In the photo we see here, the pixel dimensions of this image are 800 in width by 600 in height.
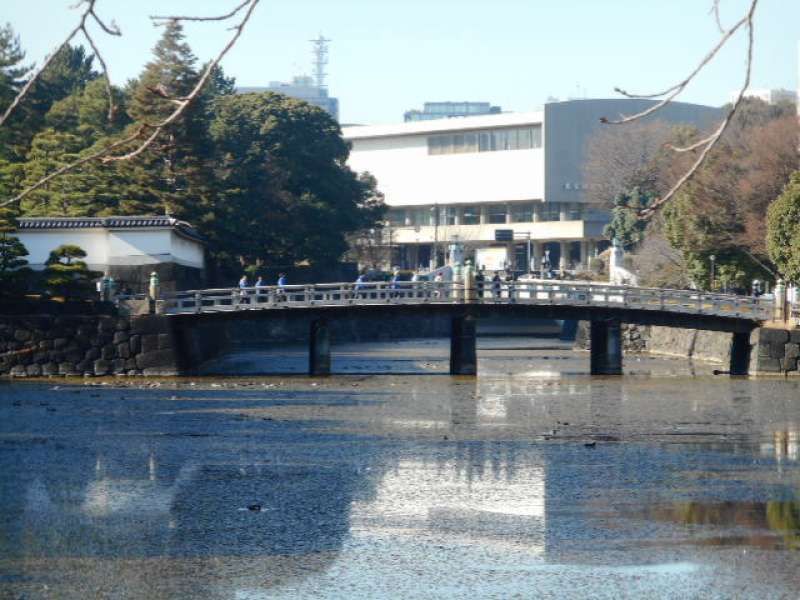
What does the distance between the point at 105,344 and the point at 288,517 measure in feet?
95.3

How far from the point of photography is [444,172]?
110625 mm

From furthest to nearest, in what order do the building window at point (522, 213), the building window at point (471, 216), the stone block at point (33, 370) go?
the building window at point (471, 216) < the building window at point (522, 213) < the stone block at point (33, 370)

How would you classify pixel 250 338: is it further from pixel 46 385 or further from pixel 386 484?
pixel 386 484

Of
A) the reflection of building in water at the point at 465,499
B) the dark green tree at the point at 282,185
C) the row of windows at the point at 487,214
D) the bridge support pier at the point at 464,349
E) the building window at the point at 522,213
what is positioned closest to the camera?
the reflection of building in water at the point at 465,499

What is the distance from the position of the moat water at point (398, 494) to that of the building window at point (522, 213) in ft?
227

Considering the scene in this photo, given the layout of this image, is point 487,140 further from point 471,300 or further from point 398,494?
point 398,494

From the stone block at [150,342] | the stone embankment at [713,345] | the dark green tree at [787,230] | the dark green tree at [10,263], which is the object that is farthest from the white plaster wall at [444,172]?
the dark green tree at [10,263]

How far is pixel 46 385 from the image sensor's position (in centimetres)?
4150

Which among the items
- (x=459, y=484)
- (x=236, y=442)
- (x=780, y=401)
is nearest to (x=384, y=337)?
(x=780, y=401)

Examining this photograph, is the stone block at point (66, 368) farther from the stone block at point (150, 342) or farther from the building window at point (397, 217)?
the building window at point (397, 217)

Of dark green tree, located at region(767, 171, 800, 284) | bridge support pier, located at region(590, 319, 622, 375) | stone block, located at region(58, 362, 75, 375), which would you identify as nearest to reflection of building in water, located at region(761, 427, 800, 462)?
bridge support pier, located at region(590, 319, 622, 375)

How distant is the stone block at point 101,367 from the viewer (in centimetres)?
4581

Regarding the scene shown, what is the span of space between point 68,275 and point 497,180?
63787 millimetres

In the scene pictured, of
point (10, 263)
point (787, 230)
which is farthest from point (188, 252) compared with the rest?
point (787, 230)
